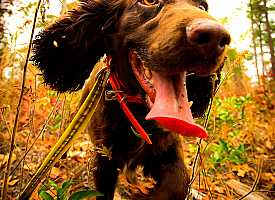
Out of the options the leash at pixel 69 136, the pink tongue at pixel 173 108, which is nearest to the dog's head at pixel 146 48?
the pink tongue at pixel 173 108

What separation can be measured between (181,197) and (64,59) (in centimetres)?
117

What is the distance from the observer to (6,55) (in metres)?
2.41

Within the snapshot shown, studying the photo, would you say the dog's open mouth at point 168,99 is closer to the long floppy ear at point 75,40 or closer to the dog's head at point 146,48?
the dog's head at point 146,48

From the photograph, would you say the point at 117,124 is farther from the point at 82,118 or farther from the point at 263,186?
the point at 263,186

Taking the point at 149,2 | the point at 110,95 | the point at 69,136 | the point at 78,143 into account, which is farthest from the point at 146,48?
the point at 78,143

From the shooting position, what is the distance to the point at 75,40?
95.3 inches

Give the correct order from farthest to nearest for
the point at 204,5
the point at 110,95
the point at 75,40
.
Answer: the point at 75,40 < the point at 110,95 < the point at 204,5

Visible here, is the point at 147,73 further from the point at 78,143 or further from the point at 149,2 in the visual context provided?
the point at 78,143

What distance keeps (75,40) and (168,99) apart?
965 mm

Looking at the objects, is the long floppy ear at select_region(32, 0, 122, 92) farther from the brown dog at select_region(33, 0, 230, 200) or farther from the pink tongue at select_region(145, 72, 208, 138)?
the pink tongue at select_region(145, 72, 208, 138)

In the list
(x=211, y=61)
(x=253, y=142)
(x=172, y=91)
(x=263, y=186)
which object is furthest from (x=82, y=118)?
(x=253, y=142)

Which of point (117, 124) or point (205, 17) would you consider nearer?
point (205, 17)

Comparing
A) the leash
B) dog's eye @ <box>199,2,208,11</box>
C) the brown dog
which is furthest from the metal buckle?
dog's eye @ <box>199,2,208,11</box>

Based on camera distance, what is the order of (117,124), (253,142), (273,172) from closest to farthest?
1. (117,124)
2. (273,172)
3. (253,142)
